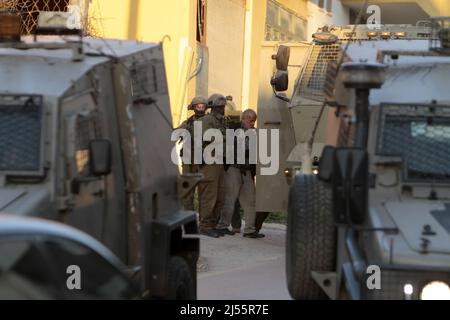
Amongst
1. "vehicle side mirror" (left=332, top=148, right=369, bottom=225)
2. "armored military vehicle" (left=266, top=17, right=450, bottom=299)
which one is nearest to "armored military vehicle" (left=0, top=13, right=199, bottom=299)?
"armored military vehicle" (left=266, top=17, right=450, bottom=299)

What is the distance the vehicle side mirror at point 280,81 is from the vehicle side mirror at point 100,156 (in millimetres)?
6422

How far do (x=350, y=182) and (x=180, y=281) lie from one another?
99.7 inches

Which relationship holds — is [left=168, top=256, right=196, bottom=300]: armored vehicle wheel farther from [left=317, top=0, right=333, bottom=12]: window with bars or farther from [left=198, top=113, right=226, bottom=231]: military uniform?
[left=317, top=0, right=333, bottom=12]: window with bars

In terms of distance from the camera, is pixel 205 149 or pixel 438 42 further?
pixel 205 149

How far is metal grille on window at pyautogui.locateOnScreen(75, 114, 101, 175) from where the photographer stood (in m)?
6.27

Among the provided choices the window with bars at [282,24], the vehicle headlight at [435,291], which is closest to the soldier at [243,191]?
the vehicle headlight at [435,291]

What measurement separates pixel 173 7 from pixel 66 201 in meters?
13.2

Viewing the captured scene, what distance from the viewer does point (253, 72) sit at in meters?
23.8

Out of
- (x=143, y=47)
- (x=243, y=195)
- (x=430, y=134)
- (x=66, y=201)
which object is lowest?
(x=243, y=195)

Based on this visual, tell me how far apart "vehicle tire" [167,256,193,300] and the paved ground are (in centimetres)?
154

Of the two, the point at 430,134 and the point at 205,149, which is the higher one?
the point at 430,134

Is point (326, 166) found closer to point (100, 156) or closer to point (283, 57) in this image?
point (100, 156)
